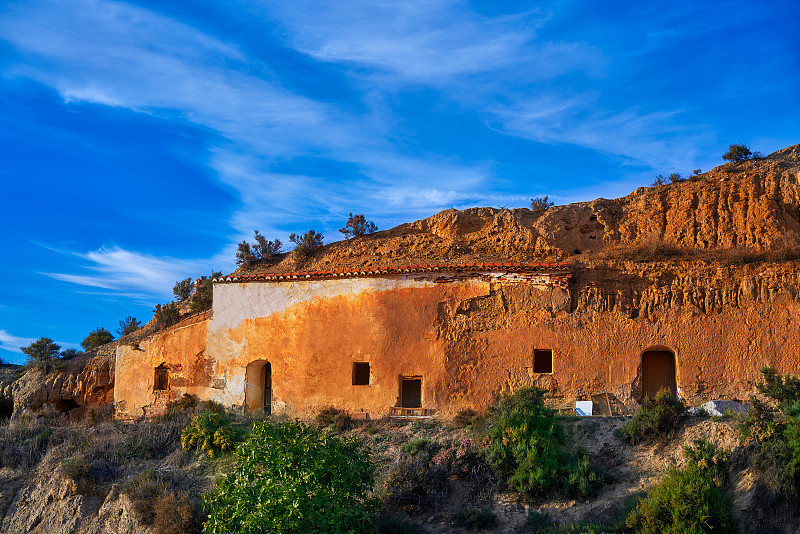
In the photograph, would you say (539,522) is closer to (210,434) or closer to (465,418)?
(465,418)

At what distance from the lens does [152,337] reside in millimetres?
23516

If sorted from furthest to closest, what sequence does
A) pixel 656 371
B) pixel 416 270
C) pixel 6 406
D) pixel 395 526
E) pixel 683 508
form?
1. pixel 6 406
2. pixel 416 270
3. pixel 656 371
4. pixel 395 526
5. pixel 683 508

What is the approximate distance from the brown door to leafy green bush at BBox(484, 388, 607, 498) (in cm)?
339

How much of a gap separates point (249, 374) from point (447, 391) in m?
6.17

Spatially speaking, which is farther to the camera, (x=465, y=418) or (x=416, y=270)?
(x=416, y=270)

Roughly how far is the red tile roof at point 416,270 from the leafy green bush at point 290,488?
713 cm

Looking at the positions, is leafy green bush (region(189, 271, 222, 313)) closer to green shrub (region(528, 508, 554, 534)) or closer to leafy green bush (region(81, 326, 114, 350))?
leafy green bush (region(81, 326, 114, 350))

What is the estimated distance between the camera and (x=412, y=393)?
21609mm

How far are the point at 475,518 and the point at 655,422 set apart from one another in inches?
188

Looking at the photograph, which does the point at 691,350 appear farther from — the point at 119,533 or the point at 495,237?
the point at 119,533

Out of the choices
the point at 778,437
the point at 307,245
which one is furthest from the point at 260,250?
the point at 778,437

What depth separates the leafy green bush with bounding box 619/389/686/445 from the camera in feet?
54.0

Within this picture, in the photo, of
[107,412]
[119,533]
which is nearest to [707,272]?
[119,533]

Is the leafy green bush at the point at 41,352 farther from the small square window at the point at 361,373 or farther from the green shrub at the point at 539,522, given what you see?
the green shrub at the point at 539,522
